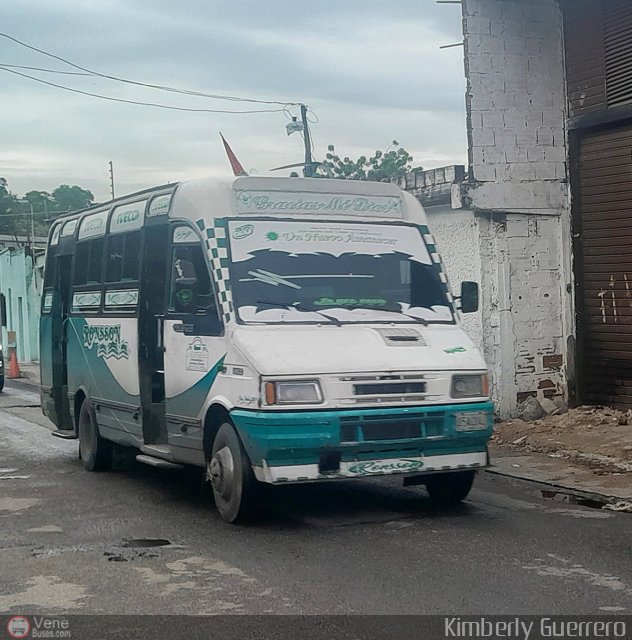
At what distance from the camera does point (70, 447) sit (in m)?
12.6

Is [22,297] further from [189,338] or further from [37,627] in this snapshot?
[37,627]

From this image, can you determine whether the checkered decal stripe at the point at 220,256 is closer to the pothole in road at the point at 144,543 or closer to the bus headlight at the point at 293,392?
the bus headlight at the point at 293,392

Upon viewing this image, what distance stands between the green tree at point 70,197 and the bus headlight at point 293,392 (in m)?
57.3

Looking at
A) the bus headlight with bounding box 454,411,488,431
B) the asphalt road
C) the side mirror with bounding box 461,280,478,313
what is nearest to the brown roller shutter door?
the asphalt road

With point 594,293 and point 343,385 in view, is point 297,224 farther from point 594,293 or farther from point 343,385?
point 594,293

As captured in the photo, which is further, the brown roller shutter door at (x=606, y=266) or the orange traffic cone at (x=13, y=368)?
the orange traffic cone at (x=13, y=368)

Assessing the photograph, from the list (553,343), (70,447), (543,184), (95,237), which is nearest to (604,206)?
(543,184)

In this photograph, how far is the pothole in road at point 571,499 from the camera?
335 inches

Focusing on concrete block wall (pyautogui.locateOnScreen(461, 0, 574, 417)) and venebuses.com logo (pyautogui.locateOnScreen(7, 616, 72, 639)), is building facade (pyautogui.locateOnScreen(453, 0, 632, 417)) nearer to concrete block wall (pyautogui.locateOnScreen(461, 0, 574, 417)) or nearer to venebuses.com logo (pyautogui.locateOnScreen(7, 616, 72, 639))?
concrete block wall (pyautogui.locateOnScreen(461, 0, 574, 417))

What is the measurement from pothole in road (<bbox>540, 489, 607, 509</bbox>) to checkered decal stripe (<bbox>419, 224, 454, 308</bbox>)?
1905 mm

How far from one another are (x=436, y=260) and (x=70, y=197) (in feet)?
197

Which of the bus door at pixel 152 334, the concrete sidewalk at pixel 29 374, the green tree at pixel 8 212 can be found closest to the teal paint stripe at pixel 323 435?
the bus door at pixel 152 334

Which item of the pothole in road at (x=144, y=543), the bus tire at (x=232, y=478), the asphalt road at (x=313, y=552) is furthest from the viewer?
the bus tire at (x=232, y=478)

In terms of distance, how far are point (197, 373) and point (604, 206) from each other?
263 inches
